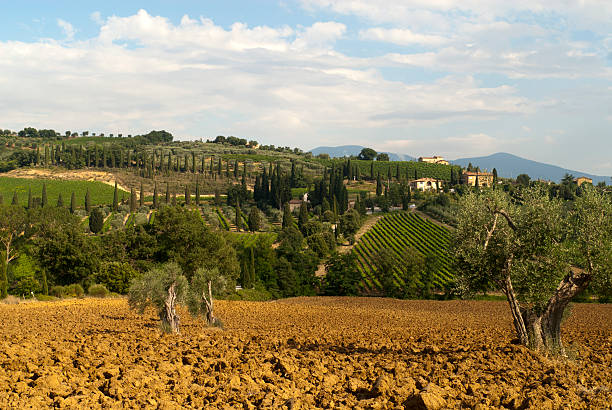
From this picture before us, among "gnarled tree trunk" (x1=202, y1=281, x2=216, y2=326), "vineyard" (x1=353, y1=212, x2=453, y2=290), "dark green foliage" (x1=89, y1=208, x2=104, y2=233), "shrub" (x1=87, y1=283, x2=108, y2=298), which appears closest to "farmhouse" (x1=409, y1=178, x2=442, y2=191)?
"vineyard" (x1=353, y1=212, x2=453, y2=290)

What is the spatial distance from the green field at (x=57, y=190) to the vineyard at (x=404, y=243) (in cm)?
7448

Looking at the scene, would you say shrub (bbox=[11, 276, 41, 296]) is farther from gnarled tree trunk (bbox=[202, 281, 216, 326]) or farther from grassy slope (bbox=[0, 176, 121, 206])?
grassy slope (bbox=[0, 176, 121, 206])

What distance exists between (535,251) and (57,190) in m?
148

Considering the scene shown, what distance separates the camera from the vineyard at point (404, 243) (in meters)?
74.1

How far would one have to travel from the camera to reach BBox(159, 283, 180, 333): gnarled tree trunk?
1950 centimetres

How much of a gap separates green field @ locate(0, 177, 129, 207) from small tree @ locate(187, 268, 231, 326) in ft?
362

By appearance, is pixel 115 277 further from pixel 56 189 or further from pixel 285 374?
pixel 56 189

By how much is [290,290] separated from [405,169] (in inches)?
5296

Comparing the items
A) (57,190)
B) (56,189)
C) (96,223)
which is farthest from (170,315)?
(56,189)

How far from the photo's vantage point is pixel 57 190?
453 feet

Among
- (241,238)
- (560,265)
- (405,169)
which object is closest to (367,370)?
(560,265)

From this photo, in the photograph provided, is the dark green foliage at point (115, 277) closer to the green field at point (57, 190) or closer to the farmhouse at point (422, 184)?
the green field at point (57, 190)

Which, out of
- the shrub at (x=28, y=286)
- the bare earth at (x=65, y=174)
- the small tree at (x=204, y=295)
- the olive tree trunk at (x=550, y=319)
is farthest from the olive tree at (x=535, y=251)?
the bare earth at (x=65, y=174)

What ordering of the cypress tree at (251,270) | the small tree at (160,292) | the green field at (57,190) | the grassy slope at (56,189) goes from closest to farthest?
the small tree at (160,292)
the cypress tree at (251,270)
the green field at (57,190)
the grassy slope at (56,189)
